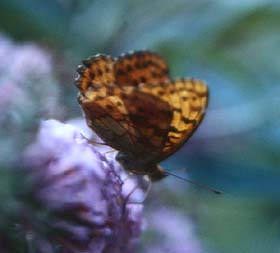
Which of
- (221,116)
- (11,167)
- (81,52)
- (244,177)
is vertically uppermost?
(81,52)

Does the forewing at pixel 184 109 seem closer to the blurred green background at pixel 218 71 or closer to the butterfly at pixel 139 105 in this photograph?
the butterfly at pixel 139 105

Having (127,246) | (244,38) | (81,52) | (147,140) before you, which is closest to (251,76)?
(244,38)

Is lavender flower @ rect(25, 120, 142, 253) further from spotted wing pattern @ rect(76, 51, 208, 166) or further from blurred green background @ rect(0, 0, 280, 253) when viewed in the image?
blurred green background @ rect(0, 0, 280, 253)

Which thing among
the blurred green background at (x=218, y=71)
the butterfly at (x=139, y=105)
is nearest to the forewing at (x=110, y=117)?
the butterfly at (x=139, y=105)

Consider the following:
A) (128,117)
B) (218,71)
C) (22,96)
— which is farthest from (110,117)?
(218,71)

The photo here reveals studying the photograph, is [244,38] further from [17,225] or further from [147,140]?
[17,225]

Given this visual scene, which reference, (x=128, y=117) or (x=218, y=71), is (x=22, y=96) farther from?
(x=218, y=71)
